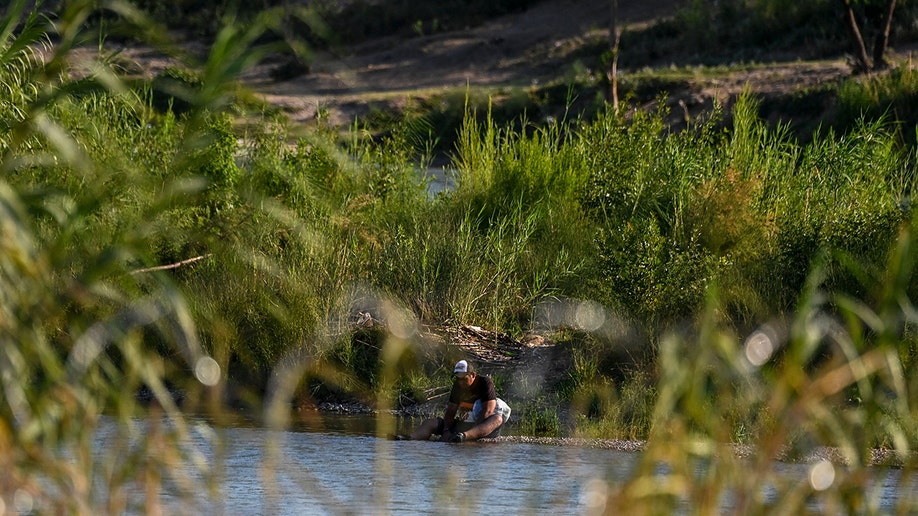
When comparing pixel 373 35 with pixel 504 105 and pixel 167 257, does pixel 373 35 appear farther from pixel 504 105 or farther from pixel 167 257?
pixel 167 257

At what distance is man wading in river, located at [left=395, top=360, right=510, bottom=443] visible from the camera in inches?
510

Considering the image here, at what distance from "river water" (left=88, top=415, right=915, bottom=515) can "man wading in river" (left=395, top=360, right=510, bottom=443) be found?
0.47 feet

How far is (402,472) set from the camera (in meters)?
11.1

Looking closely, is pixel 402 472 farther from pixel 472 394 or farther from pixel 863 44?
pixel 863 44

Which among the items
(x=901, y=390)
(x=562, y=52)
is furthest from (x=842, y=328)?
(x=562, y=52)

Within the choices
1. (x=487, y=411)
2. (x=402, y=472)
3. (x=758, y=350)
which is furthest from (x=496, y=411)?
(x=758, y=350)

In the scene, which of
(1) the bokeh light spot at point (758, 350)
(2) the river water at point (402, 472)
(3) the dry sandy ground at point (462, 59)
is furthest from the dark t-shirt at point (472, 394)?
(3) the dry sandy ground at point (462, 59)

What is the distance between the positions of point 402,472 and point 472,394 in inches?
88.0

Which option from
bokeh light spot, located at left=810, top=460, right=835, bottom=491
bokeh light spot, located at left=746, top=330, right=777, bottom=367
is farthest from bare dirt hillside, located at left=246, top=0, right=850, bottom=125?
bokeh light spot, located at left=746, top=330, right=777, bottom=367

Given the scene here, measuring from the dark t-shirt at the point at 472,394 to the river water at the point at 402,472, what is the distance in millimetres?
470

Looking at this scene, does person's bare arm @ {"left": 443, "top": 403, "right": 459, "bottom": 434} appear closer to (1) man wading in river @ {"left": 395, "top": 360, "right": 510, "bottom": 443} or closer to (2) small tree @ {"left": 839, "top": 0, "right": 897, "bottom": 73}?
(1) man wading in river @ {"left": 395, "top": 360, "right": 510, "bottom": 443}

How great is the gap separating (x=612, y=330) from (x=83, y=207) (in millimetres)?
10547

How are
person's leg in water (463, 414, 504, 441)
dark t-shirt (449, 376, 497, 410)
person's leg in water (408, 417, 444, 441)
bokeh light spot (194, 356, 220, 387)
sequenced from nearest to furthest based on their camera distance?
bokeh light spot (194, 356, 220, 387)
person's leg in water (463, 414, 504, 441)
person's leg in water (408, 417, 444, 441)
dark t-shirt (449, 376, 497, 410)

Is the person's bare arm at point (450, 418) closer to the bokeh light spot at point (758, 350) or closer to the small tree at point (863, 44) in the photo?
the bokeh light spot at point (758, 350)
